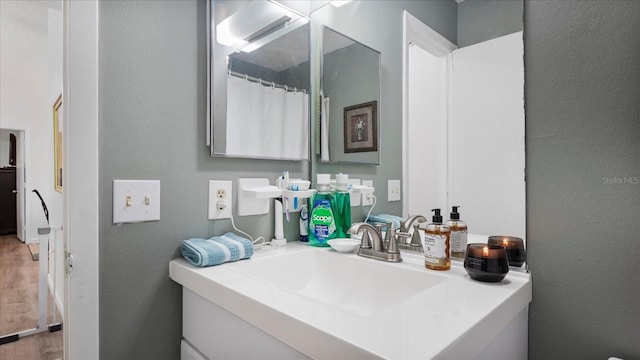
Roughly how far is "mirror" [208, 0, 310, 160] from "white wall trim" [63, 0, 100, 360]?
0.31 m

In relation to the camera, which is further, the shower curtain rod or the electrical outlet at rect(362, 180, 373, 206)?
the electrical outlet at rect(362, 180, 373, 206)

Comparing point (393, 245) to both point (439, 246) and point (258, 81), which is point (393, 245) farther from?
point (258, 81)

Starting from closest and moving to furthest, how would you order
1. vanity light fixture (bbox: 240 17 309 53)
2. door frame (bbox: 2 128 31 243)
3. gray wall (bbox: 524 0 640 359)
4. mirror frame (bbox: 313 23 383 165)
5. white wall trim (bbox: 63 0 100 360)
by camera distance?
gray wall (bbox: 524 0 640 359), white wall trim (bbox: 63 0 100 360), vanity light fixture (bbox: 240 17 309 53), mirror frame (bbox: 313 23 383 165), door frame (bbox: 2 128 31 243)

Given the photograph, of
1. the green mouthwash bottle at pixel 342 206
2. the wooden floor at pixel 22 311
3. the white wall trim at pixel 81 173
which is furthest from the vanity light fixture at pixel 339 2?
the wooden floor at pixel 22 311

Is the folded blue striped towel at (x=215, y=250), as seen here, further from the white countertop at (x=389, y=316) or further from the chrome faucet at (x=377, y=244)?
the chrome faucet at (x=377, y=244)

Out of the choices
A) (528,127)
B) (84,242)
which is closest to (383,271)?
(528,127)

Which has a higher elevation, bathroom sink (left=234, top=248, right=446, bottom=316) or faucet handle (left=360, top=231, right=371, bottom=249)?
faucet handle (left=360, top=231, right=371, bottom=249)

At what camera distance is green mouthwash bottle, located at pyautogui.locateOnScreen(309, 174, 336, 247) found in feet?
3.88

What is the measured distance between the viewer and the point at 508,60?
88cm

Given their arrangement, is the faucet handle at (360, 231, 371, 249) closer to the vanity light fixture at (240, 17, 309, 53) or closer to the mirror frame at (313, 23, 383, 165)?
the mirror frame at (313, 23, 383, 165)

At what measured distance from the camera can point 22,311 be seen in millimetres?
2758

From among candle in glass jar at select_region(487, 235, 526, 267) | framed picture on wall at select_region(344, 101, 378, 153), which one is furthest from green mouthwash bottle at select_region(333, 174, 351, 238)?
candle in glass jar at select_region(487, 235, 526, 267)

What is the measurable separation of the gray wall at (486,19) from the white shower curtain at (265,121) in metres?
0.62

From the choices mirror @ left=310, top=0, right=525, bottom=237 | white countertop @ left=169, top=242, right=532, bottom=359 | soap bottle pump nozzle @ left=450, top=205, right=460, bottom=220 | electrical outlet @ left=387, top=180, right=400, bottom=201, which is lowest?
white countertop @ left=169, top=242, right=532, bottom=359
